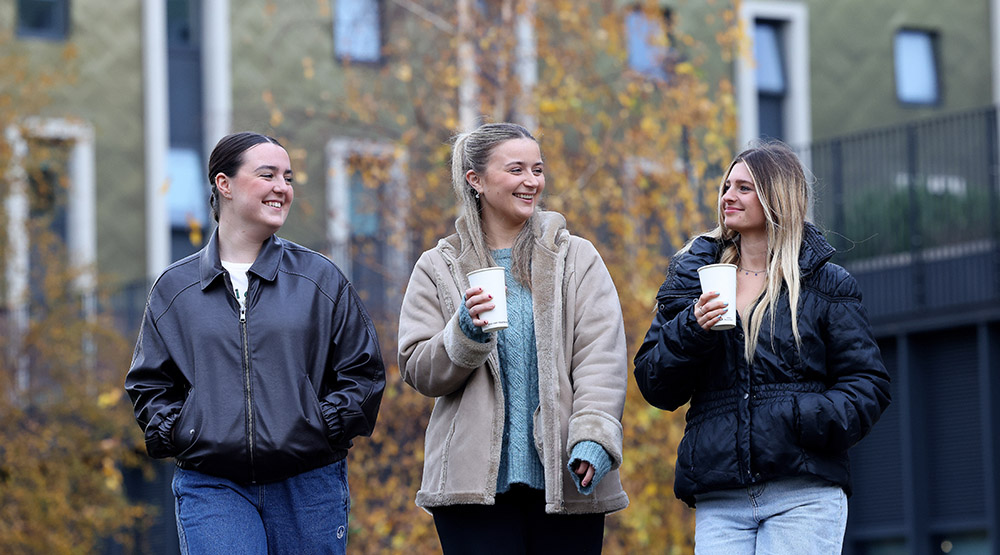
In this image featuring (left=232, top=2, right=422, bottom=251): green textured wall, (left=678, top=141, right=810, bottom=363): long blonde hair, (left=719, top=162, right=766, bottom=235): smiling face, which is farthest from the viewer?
(left=232, top=2, right=422, bottom=251): green textured wall

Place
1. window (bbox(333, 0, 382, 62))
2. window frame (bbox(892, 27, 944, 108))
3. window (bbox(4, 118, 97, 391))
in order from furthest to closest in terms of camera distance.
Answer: window frame (bbox(892, 27, 944, 108))
window (bbox(4, 118, 97, 391))
window (bbox(333, 0, 382, 62))

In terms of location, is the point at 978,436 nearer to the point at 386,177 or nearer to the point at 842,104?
the point at 386,177

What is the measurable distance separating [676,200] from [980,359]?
12.8 ft

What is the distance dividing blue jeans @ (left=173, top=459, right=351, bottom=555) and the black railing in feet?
39.9

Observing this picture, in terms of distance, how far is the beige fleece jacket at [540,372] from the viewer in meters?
6.11

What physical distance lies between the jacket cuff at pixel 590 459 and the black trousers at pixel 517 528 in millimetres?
218

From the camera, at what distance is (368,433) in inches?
252

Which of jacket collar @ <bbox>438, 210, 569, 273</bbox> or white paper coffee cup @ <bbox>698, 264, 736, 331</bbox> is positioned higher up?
jacket collar @ <bbox>438, 210, 569, 273</bbox>

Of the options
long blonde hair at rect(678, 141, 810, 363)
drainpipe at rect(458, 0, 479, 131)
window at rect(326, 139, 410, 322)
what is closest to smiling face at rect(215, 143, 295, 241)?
long blonde hair at rect(678, 141, 810, 363)

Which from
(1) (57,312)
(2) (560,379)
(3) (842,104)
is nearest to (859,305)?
(2) (560,379)

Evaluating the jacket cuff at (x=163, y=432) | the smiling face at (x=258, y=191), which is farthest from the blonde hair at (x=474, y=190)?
the jacket cuff at (x=163, y=432)

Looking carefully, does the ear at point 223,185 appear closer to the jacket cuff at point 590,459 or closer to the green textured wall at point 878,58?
the jacket cuff at point 590,459

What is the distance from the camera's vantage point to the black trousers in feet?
20.2

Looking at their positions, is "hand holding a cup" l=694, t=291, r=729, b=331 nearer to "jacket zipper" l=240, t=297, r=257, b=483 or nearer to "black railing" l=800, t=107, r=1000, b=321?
"jacket zipper" l=240, t=297, r=257, b=483
